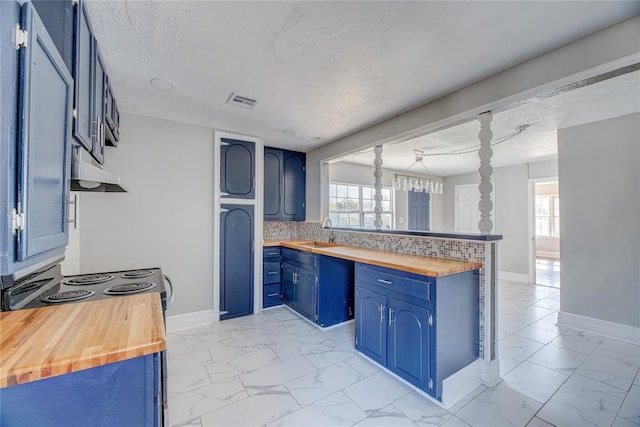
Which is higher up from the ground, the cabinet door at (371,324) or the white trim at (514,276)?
the cabinet door at (371,324)

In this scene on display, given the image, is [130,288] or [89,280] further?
[89,280]

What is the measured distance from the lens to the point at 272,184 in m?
4.18

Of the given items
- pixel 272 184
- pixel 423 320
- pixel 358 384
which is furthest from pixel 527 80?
pixel 272 184

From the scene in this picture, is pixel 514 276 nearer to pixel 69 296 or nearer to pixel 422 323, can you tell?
pixel 422 323

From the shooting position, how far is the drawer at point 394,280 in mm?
1944

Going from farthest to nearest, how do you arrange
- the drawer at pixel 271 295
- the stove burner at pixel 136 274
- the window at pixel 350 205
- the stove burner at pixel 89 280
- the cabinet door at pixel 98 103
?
the window at pixel 350 205
the drawer at pixel 271 295
the stove burner at pixel 136 274
the stove burner at pixel 89 280
the cabinet door at pixel 98 103

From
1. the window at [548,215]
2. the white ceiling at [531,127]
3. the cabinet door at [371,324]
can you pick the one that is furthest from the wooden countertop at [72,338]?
the window at [548,215]

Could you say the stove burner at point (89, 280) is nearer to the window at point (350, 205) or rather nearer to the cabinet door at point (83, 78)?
the cabinet door at point (83, 78)

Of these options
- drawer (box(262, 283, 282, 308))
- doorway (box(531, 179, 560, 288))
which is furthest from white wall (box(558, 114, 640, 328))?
doorway (box(531, 179, 560, 288))

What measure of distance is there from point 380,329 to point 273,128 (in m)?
2.57

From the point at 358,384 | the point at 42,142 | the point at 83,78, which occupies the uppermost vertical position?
the point at 83,78

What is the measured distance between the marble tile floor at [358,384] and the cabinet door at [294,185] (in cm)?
186

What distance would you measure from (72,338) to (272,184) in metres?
3.38

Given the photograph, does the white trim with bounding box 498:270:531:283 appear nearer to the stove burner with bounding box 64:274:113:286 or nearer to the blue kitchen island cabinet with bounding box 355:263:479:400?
the blue kitchen island cabinet with bounding box 355:263:479:400
